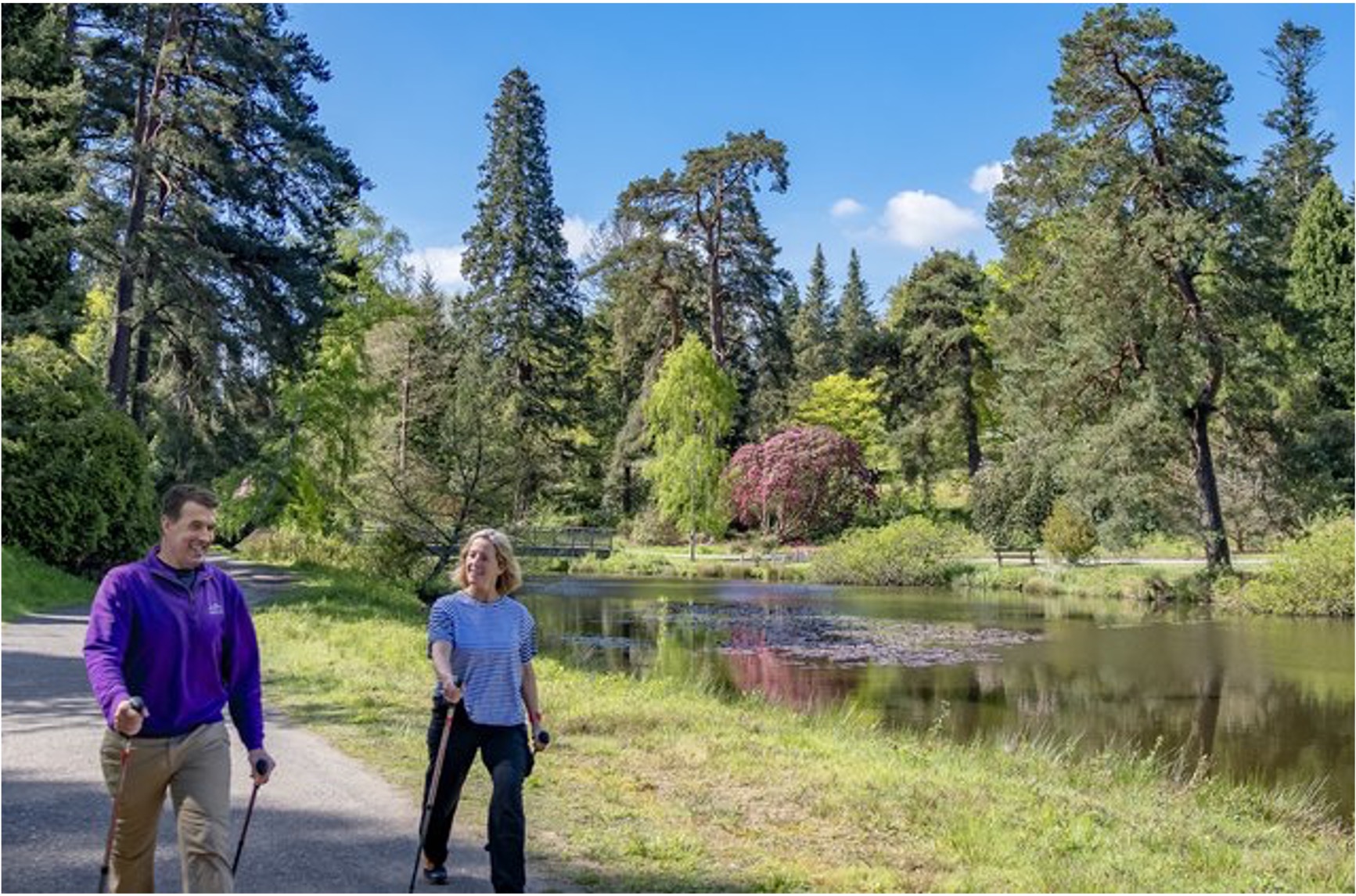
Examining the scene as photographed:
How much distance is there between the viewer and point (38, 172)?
54.4 ft

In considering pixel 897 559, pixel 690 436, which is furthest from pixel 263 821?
pixel 690 436

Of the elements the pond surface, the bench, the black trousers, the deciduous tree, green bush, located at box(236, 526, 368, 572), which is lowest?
the pond surface

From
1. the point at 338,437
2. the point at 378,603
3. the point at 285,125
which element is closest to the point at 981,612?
the point at 378,603

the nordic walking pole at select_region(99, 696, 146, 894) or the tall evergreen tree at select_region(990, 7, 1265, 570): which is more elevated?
the tall evergreen tree at select_region(990, 7, 1265, 570)

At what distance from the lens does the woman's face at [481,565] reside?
5184mm

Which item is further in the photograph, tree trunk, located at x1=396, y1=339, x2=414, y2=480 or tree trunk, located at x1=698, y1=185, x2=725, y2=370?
tree trunk, located at x1=698, y1=185, x2=725, y2=370

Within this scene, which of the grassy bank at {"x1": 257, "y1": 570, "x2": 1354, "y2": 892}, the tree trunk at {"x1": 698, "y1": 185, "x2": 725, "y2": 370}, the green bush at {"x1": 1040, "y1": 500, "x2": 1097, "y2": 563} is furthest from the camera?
the tree trunk at {"x1": 698, "y1": 185, "x2": 725, "y2": 370}

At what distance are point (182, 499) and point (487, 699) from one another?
1.61 meters

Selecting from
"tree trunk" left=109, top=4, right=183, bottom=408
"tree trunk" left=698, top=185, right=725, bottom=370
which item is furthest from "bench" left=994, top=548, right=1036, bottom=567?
"tree trunk" left=109, top=4, right=183, bottom=408

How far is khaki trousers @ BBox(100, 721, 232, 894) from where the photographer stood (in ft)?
13.5

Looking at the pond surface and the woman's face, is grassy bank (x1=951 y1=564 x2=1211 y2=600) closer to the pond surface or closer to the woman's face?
the pond surface

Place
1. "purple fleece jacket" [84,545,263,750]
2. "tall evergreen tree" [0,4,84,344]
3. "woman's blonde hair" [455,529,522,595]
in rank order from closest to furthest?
"purple fleece jacket" [84,545,263,750] → "woman's blonde hair" [455,529,522,595] → "tall evergreen tree" [0,4,84,344]

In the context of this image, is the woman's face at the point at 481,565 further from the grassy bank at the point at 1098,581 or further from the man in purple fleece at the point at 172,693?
the grassy bank at the point at 1098,581

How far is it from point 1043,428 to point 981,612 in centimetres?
1008
